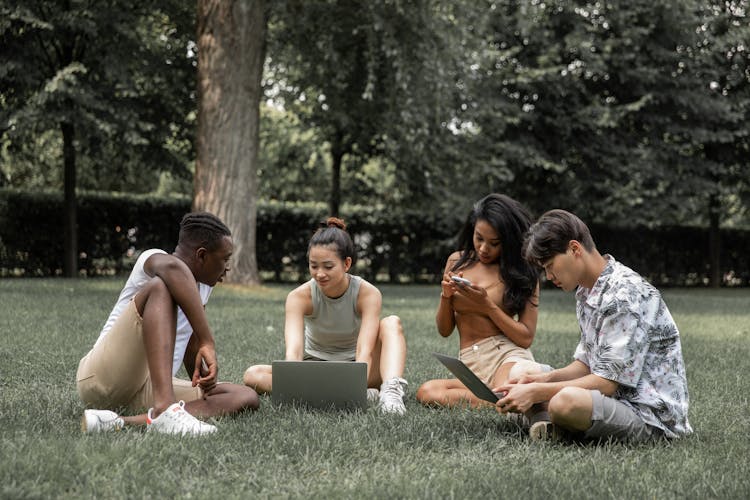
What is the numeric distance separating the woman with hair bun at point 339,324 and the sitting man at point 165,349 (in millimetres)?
616

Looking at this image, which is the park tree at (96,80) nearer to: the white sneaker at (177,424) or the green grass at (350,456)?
the green grass at (350,456)

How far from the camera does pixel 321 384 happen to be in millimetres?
4250

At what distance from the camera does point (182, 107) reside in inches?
632

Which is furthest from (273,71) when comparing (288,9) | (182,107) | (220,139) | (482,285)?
(482,285)

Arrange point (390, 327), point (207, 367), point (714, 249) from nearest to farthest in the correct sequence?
1. point (207, 367)
2. point (390, 327)
3. point (714, 249)

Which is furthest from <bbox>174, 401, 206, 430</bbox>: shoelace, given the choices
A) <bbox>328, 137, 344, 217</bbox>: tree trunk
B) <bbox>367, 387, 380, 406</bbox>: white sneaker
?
<bbox>328, 137, 344, 217</bbox>: tree trunk

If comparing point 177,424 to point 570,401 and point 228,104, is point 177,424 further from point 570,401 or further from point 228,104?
point 228,104

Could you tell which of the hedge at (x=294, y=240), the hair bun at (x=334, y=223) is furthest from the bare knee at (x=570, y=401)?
the hedge at (x=294, y=240)

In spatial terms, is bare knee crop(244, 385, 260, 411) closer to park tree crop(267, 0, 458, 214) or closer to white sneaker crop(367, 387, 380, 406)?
white sneaker crop(367, 387, 380, 406)

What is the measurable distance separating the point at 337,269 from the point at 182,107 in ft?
40.5

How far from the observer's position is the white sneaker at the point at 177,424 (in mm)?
3521

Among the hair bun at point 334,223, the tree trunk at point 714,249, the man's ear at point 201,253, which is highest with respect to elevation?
the hair bun at point 334,223

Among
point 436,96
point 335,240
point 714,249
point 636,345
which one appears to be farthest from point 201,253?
point 714,249

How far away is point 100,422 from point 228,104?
31.1 ft
